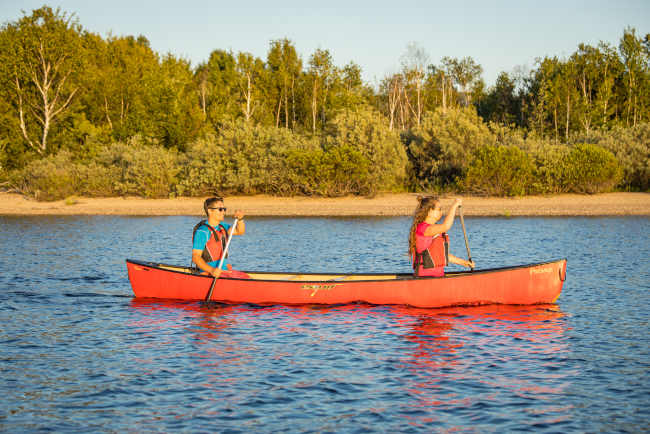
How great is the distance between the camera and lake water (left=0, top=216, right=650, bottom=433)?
5.90 metres

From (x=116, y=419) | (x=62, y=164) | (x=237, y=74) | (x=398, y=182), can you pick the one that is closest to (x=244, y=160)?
(x=398, y=182)

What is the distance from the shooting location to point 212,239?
1035 cm

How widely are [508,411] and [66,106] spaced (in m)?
42.8

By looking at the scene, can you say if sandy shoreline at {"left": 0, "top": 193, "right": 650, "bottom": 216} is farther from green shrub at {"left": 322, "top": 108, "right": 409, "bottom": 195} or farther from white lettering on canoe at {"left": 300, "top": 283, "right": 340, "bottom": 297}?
white lettering on canoe at {"left": 300, "top": 283, "right": 340, "bottom": 297}

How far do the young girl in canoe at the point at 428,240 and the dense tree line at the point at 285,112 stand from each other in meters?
21.1

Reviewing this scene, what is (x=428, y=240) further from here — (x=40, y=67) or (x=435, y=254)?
(x=40, y=67)

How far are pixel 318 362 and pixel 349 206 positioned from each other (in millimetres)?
21524

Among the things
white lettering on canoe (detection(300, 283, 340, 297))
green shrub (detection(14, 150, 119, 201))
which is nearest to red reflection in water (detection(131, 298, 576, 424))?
white lettering on canoe (detection(300, 283, 340, 297))

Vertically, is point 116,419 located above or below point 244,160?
below

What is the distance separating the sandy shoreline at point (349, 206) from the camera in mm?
26875

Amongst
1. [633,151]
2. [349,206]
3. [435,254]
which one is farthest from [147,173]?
[633,151]

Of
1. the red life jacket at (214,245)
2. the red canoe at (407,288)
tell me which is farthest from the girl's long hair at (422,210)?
the red life jacket at (214,245)

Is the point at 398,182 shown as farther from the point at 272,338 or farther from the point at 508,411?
the point at 508,411

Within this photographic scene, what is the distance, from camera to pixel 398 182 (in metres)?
34.3
